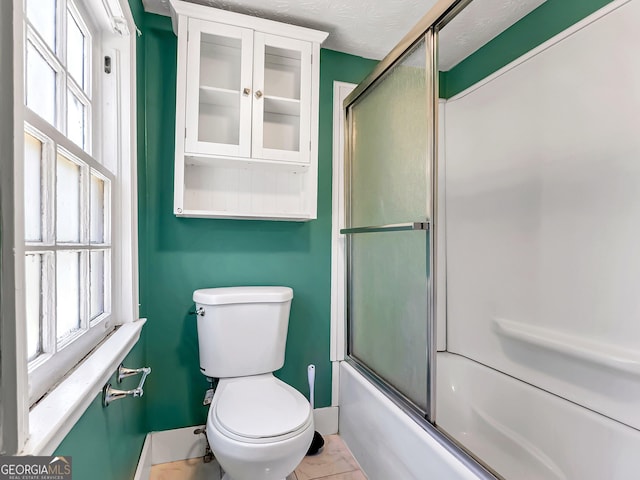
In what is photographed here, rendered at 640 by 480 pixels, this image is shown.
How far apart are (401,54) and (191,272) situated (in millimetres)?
1420

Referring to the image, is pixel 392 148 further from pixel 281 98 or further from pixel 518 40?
pixel 518 40

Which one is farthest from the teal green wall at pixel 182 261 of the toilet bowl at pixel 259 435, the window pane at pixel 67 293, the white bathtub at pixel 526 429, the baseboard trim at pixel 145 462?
the white bathtub at pixel 526 429

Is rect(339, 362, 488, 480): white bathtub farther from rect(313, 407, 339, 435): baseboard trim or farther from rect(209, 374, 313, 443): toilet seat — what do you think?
rect(209, 374, 313, 443): toilet seat

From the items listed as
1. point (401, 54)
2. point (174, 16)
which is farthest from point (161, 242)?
point (401, 54)

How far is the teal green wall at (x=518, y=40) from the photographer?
1.46 meters

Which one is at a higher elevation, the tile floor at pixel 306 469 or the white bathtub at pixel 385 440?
the white bathtub at pixel 385 440

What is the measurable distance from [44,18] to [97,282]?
801 millimetres

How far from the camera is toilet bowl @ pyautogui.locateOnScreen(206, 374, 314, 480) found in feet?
3.87

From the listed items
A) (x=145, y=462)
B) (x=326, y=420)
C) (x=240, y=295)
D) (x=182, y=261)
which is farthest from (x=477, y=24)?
(x=145, y=462)

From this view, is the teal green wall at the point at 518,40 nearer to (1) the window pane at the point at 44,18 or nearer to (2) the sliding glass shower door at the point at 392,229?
(2) the sliding glass shower door at the point at 392,229

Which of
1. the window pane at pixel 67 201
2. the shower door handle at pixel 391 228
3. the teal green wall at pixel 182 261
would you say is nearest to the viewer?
the window pane at pixel 67 201

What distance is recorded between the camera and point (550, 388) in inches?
59.5

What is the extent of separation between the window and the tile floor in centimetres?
88

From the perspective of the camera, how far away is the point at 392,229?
1.47 metres
